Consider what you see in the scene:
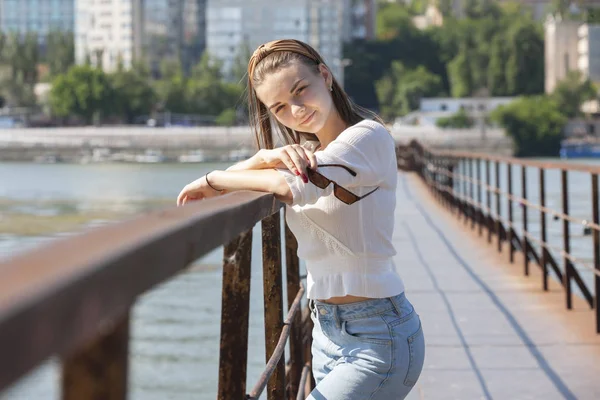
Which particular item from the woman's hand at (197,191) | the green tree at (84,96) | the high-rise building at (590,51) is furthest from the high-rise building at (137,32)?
the woman's hand at (197,191)

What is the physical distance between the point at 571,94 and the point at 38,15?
86.7m

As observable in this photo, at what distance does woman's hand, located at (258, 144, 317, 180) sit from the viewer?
1.88 m

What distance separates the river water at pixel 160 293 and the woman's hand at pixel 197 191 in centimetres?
20

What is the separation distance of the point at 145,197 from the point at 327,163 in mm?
52380

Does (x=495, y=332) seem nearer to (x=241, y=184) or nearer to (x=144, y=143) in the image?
(x=241, y=184)

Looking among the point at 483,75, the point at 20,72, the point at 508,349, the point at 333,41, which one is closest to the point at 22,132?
the point at 20,72

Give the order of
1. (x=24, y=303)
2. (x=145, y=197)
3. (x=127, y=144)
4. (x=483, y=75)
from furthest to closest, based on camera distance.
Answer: (x=483, y=75), (x=127, y=144), (x=145, y=197), (x=24, y=303)

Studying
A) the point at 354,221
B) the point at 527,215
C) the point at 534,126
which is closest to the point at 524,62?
the point at 534,126

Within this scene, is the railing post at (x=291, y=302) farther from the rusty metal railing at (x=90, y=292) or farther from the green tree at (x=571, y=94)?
the green tree at (x=571, y=94)

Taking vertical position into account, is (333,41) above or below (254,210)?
above

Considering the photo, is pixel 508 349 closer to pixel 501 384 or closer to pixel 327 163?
pixel 501 384

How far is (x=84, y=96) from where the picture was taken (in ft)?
385

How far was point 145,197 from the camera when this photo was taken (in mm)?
53844

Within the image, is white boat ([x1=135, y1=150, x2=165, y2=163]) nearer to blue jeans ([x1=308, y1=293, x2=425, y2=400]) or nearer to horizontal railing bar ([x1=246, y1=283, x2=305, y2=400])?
horizontal railing bar ([x1=246, y1=283, x2=305, y2=400])
